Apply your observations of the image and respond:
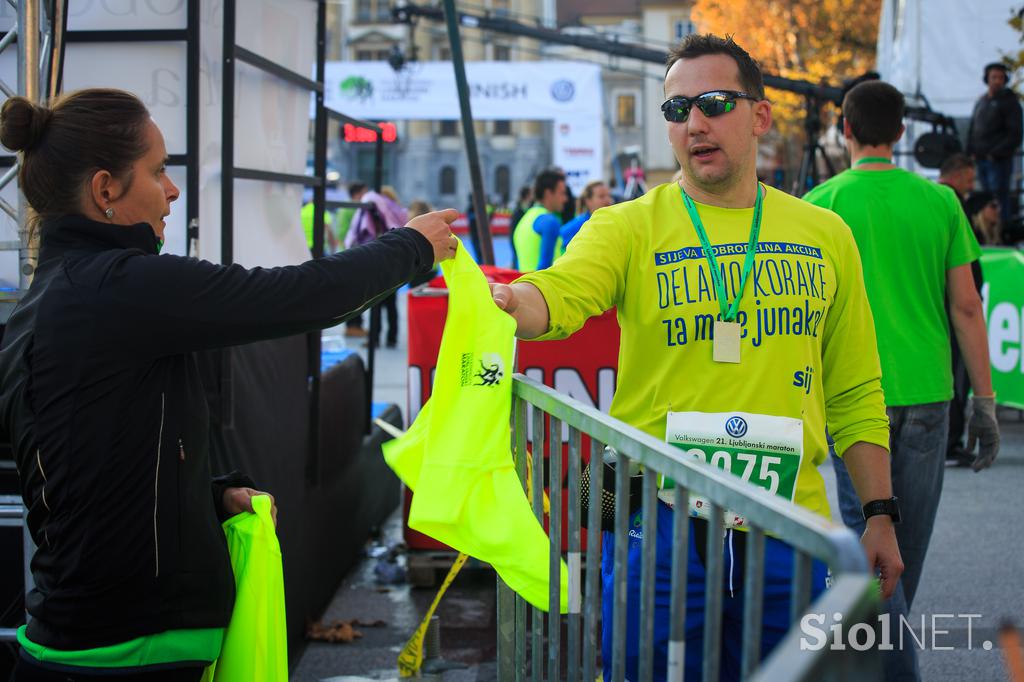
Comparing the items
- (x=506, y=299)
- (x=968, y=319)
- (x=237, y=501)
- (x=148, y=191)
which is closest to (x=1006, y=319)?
(x=968, y=319)

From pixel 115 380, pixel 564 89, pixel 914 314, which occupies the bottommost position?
pixel 115 380

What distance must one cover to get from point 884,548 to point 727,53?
1278 millimetres

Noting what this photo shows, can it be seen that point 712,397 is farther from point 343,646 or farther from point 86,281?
point 343,646

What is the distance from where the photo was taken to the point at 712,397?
97.9 inches

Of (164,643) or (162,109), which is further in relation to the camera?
(162,109)

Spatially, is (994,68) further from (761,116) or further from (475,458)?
(475,458)

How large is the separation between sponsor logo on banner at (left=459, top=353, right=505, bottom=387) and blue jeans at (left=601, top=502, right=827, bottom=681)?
17.4 inches

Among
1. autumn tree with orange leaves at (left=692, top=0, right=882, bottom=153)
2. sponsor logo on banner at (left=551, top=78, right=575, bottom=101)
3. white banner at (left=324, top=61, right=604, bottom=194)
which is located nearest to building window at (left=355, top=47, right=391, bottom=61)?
autumn tree with orange leaves at (left=692, top=0, right=882, bottom=153)

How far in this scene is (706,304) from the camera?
2498 mm

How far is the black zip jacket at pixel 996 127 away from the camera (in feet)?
42.9

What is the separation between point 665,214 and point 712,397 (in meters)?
0.45

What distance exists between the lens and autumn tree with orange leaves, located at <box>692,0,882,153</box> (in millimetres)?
36094

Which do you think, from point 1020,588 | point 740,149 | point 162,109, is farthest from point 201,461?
point 1020,588

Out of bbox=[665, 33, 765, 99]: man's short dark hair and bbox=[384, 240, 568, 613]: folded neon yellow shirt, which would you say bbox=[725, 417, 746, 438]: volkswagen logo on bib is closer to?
bbox=[384, 240, 568, 613]: folded neon yellow shirt
